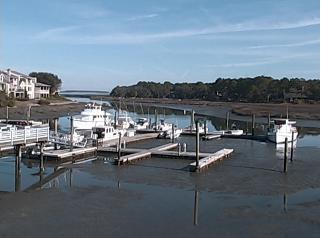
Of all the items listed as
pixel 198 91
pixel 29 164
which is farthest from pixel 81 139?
pixel 198 91

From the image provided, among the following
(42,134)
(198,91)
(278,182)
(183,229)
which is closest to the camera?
(183,229)

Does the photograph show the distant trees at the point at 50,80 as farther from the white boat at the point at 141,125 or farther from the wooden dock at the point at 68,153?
the wooden dock at the point at 68,153

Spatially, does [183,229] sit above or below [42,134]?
below

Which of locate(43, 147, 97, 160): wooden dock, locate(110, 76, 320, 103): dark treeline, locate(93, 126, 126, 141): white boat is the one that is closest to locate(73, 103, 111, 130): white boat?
locate(93, 126, 126, 141): white boat

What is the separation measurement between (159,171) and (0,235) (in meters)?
14.6

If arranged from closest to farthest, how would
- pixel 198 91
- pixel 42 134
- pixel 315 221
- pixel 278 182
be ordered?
1. pixel 315 221
2. pixel 278 182
3. pixel 42 134
4. pixel 198 91

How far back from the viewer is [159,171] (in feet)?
100

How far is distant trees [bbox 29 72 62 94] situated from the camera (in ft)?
511

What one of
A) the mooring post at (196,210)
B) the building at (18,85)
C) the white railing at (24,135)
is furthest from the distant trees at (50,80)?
the mooring post at (196,210)

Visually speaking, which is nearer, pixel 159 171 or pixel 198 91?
pixel 159 171

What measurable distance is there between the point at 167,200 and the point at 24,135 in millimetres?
10061

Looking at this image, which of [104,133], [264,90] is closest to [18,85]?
[264,90]

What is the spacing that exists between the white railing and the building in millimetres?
89144

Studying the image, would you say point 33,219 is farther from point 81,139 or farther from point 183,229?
point 81,139
